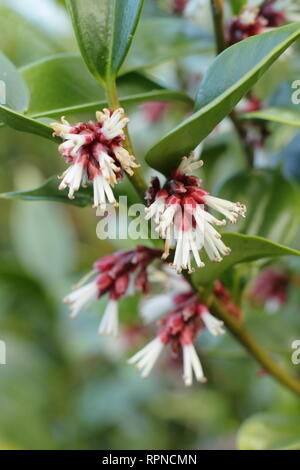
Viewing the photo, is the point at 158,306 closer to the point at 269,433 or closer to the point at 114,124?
the point at 269,433

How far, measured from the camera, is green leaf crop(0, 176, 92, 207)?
0.83 metres

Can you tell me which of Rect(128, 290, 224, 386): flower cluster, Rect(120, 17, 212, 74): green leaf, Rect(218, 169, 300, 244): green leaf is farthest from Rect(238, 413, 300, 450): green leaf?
Rect(120, 17, 212, 74): green leaf

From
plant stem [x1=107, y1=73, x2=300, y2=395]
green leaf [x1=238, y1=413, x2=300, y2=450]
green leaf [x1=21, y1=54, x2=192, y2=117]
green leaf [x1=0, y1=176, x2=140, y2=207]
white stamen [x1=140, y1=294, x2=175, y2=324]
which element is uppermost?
green leaf [x1=21, y1=54, x2=192, y2=117]

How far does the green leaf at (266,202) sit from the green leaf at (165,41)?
0.28 meters

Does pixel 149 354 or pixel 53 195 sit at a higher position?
pixel 53 195

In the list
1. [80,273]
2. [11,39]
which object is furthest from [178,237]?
[11,39]

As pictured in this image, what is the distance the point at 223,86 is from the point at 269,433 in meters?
0.62

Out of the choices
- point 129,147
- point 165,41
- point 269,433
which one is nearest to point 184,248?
point 129,147

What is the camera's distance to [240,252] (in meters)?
0.77

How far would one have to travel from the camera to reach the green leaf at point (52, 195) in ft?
2.71

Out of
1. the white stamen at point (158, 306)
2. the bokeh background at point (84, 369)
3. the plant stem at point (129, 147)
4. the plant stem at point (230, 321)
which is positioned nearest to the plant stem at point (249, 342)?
the plant stem at point (230, 321)

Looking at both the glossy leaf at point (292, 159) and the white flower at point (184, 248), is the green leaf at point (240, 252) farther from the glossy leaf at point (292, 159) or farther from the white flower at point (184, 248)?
the glossy leaf at point (292, 159)

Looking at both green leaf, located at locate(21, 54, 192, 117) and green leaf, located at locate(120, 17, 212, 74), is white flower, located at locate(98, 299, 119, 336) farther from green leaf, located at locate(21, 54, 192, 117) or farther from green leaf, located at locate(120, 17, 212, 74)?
green leaf, located at locate(120, 17, 212, 74)

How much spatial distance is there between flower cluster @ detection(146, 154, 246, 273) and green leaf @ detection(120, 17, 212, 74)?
0.46 meters
